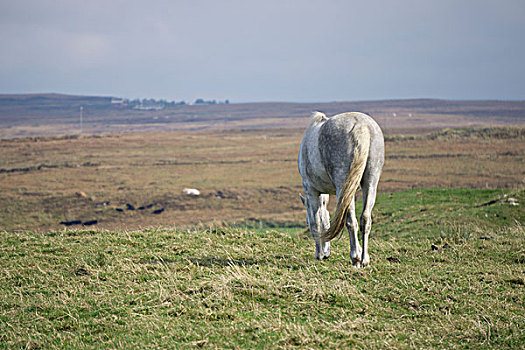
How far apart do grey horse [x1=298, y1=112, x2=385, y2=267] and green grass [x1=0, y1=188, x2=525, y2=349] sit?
58cm

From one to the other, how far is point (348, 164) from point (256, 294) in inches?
98.2

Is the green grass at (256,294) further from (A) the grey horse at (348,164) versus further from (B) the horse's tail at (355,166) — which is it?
(B) the horse's tail at (355,166)

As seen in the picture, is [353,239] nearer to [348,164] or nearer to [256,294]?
[348,164]

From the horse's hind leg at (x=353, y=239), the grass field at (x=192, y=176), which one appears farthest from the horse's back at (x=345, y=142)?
the grass field at (x=192, y=176)

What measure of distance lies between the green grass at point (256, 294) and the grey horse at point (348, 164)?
1.90 ft

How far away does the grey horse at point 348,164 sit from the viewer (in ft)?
24.2

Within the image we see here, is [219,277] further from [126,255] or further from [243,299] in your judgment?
[126,255]

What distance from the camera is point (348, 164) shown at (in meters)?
7.40

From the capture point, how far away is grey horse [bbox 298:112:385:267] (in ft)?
24.2

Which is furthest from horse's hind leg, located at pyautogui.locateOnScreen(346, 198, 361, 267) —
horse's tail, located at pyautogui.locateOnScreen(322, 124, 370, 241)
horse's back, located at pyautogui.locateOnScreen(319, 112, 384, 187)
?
horse's back, located at pyautogui.locateOnScreen(319, 112, 384, 187)

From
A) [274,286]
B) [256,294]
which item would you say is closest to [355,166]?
[274,286]

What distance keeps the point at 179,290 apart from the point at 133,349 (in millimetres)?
1530

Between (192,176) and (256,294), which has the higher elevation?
(256,294)

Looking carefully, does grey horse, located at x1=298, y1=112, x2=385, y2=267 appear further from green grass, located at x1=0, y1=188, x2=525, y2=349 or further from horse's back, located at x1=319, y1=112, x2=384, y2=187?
green grass, located at x1=0, y1=188, x2=525, y2=349
